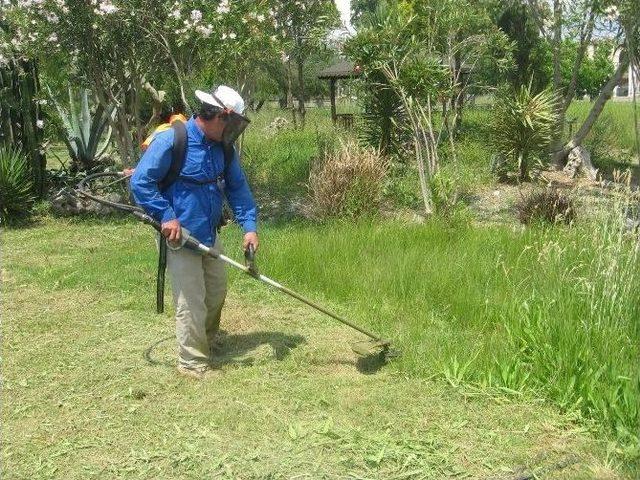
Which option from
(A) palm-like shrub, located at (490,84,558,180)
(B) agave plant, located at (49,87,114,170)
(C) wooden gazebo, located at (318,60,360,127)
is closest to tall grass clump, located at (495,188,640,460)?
(A) palm-like shrub, located at (490,84,558,180)

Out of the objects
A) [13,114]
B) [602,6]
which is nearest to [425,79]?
[602,6]

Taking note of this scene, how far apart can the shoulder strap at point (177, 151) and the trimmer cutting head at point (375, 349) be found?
1.61 metres

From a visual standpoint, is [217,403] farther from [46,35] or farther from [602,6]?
[602,6]

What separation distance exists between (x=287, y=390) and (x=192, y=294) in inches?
33.6

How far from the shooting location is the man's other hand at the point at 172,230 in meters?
4.32

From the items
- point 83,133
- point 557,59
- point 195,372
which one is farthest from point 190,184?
point 557,59

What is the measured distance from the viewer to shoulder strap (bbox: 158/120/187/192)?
4.37 meters

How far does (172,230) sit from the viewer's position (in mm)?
4320

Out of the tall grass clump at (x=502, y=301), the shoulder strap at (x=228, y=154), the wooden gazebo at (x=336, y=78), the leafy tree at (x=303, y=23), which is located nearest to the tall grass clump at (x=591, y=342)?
the tall grass clump at (x=502, y=301)

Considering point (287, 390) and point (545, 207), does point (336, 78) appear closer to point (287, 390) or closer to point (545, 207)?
point (545, 207)

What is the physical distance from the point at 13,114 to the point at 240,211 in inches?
319

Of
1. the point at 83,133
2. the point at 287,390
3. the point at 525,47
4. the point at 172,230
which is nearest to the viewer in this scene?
the point at 172,230

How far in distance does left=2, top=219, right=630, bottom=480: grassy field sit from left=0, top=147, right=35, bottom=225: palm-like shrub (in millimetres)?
3693

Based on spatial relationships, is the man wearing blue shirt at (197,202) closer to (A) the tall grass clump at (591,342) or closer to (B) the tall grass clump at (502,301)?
(B) the tall grass clump at (502,301)
